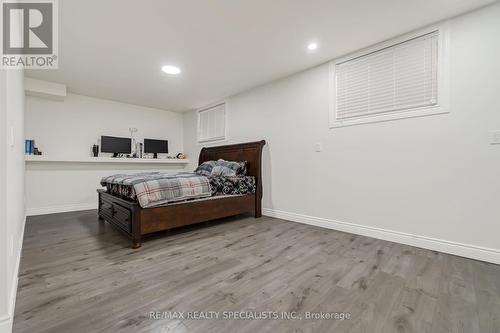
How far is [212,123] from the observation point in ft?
16.0

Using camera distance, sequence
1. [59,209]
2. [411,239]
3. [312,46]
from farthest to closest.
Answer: [59,209] < [312,46] < [411,239]

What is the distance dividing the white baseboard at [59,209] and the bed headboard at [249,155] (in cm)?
264

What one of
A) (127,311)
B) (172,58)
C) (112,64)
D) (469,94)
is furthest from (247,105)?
(127,311)

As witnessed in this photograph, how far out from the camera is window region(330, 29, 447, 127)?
7.31 ft

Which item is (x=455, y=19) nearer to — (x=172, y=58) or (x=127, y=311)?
(x=172, y=58)

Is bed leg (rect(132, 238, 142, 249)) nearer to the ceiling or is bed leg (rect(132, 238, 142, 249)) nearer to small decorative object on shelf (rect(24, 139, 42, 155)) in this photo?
the ceiling

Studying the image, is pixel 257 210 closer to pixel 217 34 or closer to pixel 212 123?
pixel 212 123

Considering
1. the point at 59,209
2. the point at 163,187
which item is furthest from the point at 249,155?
the point at 59,209

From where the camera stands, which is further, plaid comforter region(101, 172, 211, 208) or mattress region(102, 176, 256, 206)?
mattress region(102, 176, 256, 206)

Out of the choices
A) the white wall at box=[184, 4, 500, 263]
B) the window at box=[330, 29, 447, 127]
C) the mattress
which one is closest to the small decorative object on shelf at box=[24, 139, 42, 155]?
the mattress

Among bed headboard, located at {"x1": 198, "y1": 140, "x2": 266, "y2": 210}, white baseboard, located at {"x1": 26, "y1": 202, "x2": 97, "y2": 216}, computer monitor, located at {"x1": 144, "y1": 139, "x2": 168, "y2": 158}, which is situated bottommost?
white baseboard, located at {"x1": 26, "y1": 202, "x2": 97, "y2": 216}

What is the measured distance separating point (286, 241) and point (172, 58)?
2.70 meters

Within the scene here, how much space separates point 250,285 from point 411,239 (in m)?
1.86

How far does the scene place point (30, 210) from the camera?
3.73m
